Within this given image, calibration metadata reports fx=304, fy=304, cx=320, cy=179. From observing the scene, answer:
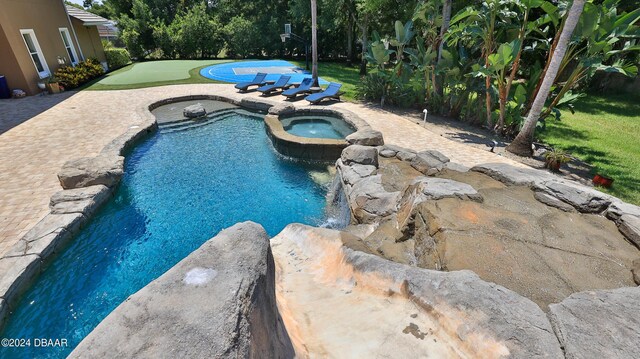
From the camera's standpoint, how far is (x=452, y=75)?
13.0 metres

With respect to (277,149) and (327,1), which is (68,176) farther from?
(327,1)

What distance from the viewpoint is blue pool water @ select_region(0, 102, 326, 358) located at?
4.97 m

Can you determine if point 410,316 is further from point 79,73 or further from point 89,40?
point 89,40

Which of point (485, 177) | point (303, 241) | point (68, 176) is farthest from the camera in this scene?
point (68, 176)

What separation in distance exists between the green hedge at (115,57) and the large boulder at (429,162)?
2828 cm

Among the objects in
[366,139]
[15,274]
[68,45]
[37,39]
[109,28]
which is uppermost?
[109,28]

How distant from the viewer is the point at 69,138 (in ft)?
35.9

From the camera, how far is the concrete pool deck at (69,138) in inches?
278

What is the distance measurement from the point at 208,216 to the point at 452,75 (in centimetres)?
1135

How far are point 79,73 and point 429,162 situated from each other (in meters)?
22.3

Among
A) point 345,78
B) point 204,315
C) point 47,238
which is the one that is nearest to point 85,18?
point 345,78

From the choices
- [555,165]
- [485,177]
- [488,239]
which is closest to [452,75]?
[555,165]

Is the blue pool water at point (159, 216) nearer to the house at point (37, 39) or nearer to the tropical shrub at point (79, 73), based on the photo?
the house at point (37, 39)

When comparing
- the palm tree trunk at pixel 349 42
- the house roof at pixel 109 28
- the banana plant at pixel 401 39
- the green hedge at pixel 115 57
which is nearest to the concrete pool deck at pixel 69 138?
the banana plant at pixel 401 39
